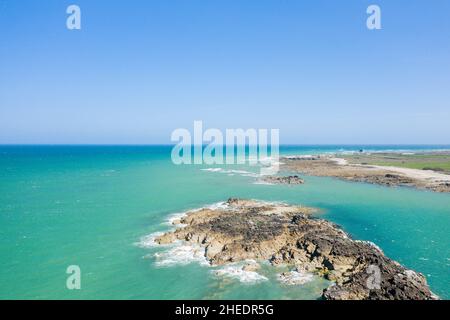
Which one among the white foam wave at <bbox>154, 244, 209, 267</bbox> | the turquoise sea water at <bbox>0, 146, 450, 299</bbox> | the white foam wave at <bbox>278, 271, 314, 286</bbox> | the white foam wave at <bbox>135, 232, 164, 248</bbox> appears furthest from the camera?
the white foam wave at <bbox>135, 232, 164, 248</bbox>

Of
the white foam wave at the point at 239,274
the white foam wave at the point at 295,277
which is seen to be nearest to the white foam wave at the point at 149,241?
the white foam wave at the point at 239,274

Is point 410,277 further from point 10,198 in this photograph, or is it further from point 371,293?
point 10,198

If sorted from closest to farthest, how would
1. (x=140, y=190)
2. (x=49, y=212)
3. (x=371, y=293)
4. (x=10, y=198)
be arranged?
(x=371, y=293) < (x=49, y=212) < (x=10, y=198) < (x=140, y=190)

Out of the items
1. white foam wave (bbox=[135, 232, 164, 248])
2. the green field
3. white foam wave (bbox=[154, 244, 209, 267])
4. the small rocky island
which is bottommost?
white foam wave (bbox=[154, 244, 209, 267])

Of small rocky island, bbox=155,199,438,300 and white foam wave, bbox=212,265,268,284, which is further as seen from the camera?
→ white foam wave, bbox=212,265,268,284

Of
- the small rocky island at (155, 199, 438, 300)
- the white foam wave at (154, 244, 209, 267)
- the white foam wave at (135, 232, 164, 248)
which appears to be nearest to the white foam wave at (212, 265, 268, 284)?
the small rocky island at (155, 199, 438, 300)

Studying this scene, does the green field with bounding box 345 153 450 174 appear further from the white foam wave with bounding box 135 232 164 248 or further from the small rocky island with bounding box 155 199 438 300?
the white foam wave with bounding box 135 232 164 248
